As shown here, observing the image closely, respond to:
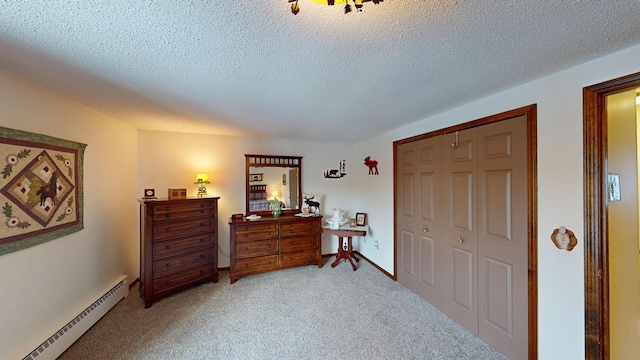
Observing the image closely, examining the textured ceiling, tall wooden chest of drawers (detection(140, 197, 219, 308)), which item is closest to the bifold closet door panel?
the textured ceiling

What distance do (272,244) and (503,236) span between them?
275cm

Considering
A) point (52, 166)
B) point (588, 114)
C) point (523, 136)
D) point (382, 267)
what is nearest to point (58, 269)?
point (52, 166)

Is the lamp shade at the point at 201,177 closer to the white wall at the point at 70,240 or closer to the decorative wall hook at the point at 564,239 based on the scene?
the white wall at the point at 70,240

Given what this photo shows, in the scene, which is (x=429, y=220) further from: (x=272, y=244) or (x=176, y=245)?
(x=176, y=245)

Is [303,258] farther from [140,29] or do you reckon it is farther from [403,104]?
[140,29]

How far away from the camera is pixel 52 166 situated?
1759 millimetres

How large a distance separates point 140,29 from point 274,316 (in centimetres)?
255

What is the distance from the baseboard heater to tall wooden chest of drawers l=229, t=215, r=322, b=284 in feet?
4.02

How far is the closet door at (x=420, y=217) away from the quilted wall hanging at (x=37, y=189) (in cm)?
355

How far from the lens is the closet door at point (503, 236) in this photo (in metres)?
1.70

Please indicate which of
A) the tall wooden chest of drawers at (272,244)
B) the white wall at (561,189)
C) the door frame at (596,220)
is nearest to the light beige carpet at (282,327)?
the tall wooden chest of drawers at (272,244)

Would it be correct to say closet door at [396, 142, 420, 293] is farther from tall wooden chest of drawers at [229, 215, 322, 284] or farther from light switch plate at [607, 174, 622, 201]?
light switch plate at [607, 174, 622, 201]

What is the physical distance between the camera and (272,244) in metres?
3.28

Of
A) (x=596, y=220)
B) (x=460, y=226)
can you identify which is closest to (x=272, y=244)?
(x=460, y=226)
